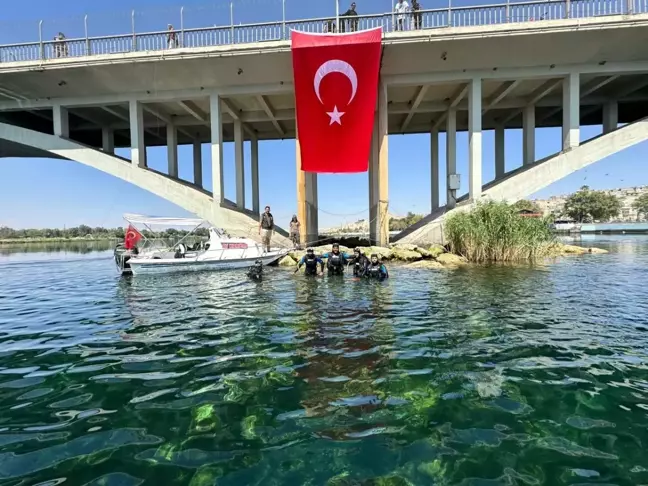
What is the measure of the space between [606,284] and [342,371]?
878 cm

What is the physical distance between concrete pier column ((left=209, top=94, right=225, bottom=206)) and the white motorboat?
6.21 metres

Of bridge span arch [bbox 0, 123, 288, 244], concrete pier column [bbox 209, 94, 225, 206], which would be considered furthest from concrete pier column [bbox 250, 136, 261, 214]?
concrete pier column [bbox 209, 94, 225, 206]

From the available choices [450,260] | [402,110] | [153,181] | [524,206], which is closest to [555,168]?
[524,206]

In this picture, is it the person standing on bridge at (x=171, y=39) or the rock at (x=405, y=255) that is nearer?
the rock at (x=405, y=255)

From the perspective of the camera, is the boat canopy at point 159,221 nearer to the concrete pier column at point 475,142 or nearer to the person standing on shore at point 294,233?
the person standing on shore at point 294,233

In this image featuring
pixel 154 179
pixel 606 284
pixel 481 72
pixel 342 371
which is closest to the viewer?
pixel 342 371

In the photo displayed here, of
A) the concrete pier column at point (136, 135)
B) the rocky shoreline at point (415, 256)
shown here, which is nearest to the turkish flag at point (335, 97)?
the rocky shoreline at point (415, 256)

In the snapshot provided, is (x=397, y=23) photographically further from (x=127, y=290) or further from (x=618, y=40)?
(x=127, y=290)

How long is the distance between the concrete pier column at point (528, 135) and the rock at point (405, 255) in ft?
37.7

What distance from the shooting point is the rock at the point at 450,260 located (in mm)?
15711

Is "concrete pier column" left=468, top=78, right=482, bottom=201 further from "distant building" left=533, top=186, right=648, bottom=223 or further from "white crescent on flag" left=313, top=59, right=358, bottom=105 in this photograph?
"distant building" left=533, top=186, right=648, bottom=223

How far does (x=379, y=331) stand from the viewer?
6.05 meters

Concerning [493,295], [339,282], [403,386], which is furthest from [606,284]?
[403,386]

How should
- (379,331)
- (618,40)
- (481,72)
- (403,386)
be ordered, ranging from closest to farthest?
(403,386) → (379,331) → (618,40) → (481,72)
